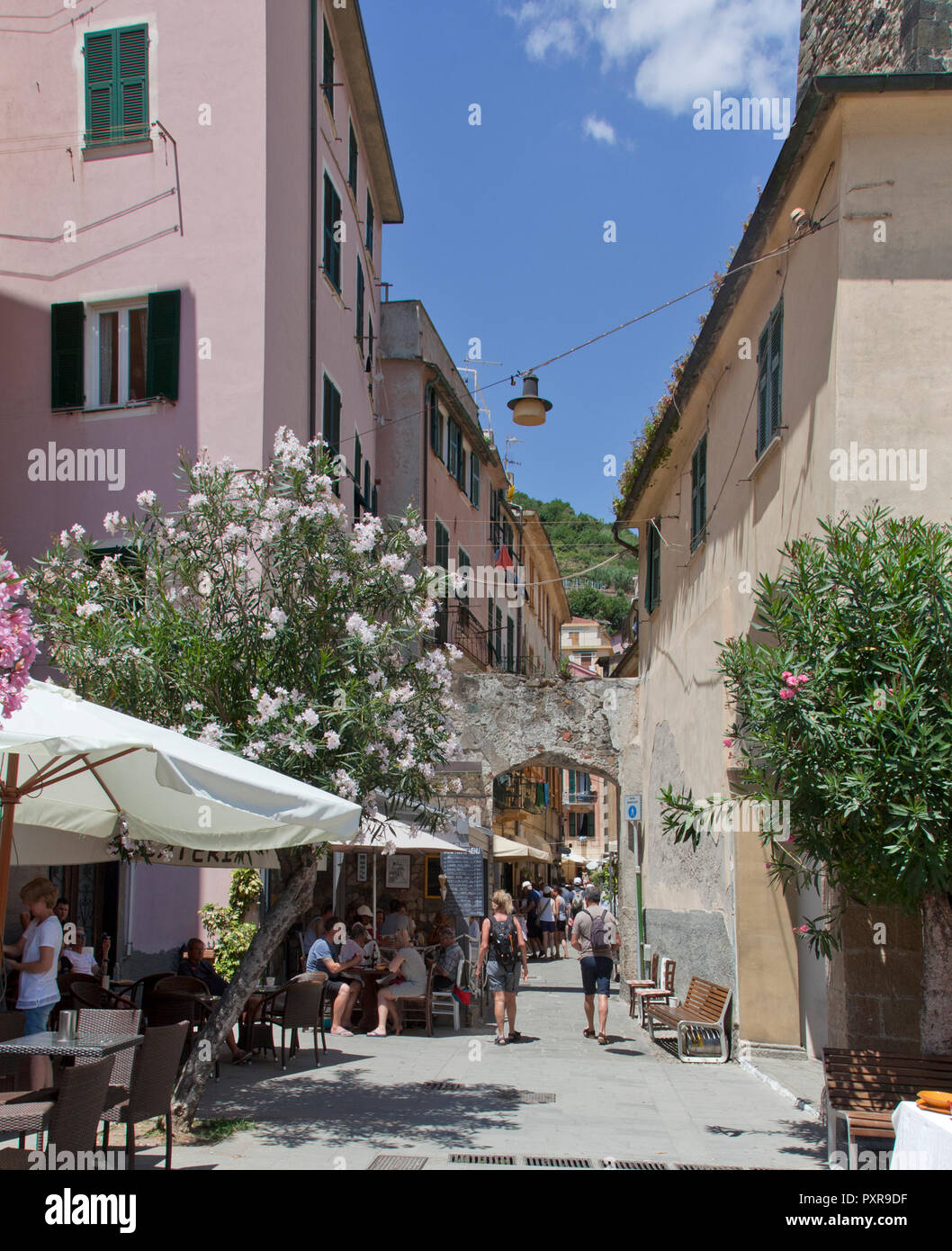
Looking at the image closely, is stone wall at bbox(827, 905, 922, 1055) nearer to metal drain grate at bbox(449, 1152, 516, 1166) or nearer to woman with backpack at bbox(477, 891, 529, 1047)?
metal drain grate at bbox(449, 1152, 516, 1166)

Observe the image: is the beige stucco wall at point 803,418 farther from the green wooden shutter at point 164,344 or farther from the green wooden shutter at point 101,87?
the green wooden shutter at point 101,87

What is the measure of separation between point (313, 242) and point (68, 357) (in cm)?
396

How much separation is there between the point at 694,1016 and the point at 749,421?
6359mm

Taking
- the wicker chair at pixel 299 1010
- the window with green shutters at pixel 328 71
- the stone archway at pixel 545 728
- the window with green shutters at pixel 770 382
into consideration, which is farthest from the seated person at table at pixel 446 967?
the window with green shutters at pixel 328 71

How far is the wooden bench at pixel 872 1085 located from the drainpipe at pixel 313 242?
477 inches

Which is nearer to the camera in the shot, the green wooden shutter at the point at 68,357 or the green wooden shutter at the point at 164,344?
the green wooden shutter at the point at 164,344

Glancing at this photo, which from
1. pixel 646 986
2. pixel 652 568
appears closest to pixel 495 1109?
pixel 646 986

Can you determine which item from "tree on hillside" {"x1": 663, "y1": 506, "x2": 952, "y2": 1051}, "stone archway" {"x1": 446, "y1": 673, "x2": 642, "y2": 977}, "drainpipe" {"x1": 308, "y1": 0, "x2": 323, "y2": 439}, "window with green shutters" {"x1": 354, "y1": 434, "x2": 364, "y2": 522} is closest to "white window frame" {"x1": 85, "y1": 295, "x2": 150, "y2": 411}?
"drainpipe" {"x1": 308, "y1": 0, "x2": 323, "y2": 439}

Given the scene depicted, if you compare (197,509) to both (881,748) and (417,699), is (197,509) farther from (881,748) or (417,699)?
(881,748)

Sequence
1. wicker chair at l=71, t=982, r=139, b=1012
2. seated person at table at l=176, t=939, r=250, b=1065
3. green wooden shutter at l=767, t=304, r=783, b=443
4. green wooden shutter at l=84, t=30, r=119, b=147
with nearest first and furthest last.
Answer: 1. wicker chair at l=71, t=982, r=139, b=1012
2. green wooden shutter at l=767, t=304, r=783, b=443
3. seated person at table at l=176, t=939, r=250, b=1065
4. green wooden shutter at l=84, t=30, r=119, b=147

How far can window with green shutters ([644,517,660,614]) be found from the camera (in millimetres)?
19219

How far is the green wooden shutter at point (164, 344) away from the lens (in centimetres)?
1515

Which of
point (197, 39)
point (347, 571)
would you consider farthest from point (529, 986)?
point (197, 39)

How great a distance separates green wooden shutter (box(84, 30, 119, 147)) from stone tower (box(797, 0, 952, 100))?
28.4ft
